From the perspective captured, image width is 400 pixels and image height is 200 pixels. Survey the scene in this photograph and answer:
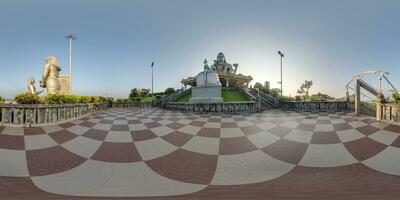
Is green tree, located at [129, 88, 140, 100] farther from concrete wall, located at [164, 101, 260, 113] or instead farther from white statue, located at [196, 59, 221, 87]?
concrete wall, located at [164, 101, 260, 113]

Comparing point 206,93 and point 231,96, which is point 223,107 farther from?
point 231,96

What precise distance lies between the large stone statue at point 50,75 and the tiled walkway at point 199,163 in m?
6.48

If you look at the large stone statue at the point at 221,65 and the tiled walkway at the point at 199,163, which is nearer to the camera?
the tiled walkway at the point at 199,163

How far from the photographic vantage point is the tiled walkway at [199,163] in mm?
3113

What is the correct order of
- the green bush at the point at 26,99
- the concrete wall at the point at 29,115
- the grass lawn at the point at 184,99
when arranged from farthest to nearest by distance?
the grass lawn at the point at 184,99, the green bush at the point at 26,99, the concrete wall at the point at 29,115

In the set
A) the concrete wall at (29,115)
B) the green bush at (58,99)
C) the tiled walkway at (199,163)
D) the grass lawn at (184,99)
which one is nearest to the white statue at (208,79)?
the grass lawn at (184,99)

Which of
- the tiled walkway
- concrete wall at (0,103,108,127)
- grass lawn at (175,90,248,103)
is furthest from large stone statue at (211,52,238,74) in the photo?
concrete wall at (0,103,108,127)

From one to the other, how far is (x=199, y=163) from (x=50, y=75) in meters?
12.1

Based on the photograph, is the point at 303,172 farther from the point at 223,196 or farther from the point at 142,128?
the point at 142,128

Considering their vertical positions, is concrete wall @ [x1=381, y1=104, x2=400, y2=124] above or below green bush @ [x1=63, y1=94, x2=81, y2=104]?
below

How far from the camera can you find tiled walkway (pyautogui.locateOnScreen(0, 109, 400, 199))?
3113 mm

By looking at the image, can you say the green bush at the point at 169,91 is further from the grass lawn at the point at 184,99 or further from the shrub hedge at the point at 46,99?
the shrub hedge at the point at 46,99

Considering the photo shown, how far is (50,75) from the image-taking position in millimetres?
11398

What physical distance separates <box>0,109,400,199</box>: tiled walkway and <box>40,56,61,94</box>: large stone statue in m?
6.48
